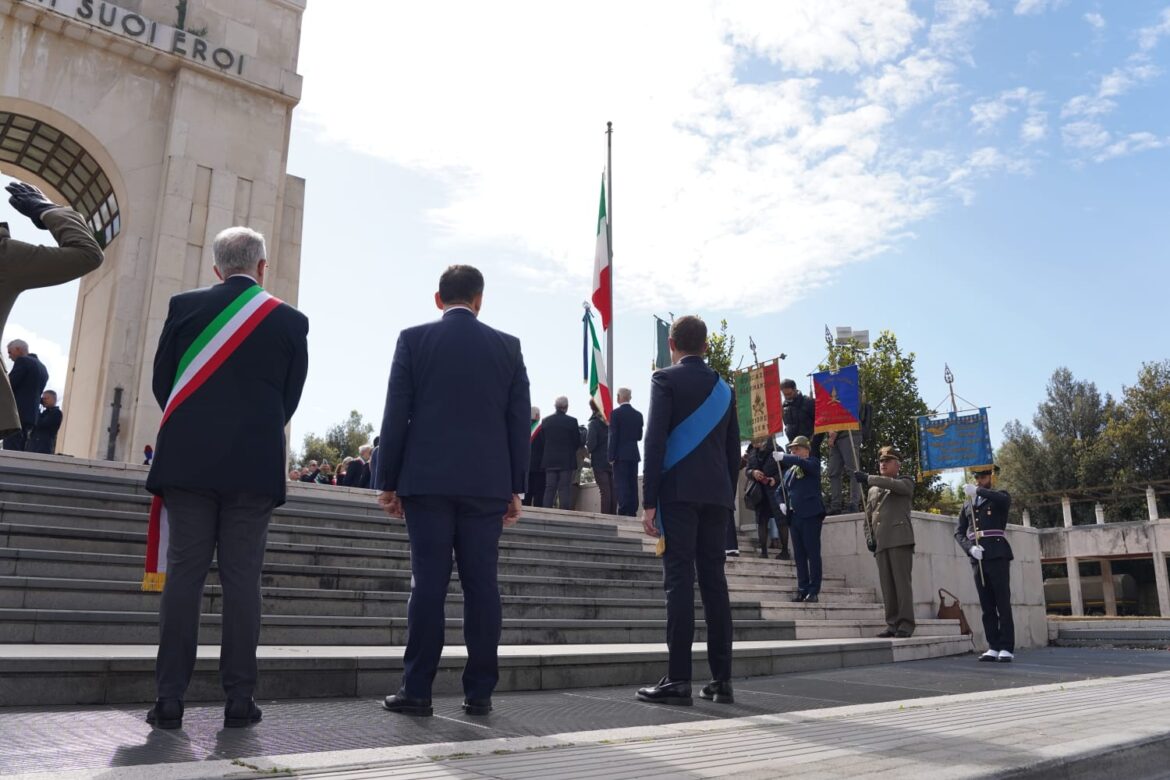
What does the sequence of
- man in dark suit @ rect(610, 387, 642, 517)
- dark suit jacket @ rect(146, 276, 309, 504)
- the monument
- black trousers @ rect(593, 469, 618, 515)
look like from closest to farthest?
dark suit jacket @ rect(146, 276, 309, 504) → man in dark suit @ rect(610, 387, 642, 517) → black trousers @ rect(593, 469, 618, 515) → the monument

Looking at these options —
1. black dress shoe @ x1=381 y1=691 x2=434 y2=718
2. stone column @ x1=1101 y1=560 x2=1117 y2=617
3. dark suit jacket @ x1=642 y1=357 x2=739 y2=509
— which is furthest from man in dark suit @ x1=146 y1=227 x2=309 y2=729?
stone column @ x1=1101 y1=560 x2=1117 y2=617

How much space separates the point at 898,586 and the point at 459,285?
7143 mm

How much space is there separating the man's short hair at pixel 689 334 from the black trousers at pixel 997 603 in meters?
5.94

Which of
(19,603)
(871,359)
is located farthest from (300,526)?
(871,359)

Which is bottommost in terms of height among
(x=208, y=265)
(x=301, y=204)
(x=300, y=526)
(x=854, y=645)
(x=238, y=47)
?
(x=854, y=645)

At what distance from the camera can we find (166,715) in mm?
3607

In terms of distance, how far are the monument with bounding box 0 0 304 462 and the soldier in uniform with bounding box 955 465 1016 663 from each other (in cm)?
1490

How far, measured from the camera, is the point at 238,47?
21.0 metres

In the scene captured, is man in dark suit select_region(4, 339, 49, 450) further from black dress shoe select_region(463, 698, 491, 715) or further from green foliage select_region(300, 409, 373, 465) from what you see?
green foliage select_region(300, 409, 373, 465)

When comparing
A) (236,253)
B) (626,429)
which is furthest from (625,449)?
(236,253)

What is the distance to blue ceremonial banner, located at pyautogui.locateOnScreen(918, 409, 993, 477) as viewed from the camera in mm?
25125

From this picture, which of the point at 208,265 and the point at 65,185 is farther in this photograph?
the point at 65,185

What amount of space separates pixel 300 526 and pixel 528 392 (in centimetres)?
447

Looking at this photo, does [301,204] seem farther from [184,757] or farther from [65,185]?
[184,757]
